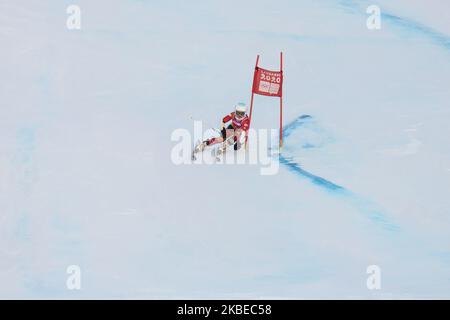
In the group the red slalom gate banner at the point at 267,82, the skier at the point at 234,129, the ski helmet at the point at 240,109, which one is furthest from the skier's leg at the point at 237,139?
the red slalom gate banner at the point at 267,82

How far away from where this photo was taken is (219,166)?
31.8 feet

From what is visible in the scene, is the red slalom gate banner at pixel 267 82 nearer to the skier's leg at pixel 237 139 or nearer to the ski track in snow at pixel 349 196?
the skier's leg at pixel 237 139

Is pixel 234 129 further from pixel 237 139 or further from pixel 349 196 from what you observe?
pixel 349 196

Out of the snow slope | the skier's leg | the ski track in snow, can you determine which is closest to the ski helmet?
the skier's leg

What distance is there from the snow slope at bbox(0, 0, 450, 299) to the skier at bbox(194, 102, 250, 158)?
230 millimetres

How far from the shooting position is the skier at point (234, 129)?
9602 millimetres

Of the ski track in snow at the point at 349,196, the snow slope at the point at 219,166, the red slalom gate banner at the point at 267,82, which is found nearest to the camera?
the snow slope at the point at 219,166

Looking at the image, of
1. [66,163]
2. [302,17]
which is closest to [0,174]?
[66,163]

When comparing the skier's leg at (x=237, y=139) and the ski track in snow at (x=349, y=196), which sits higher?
the skier's leg at (x=237, y=139)

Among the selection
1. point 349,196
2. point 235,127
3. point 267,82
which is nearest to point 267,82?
point 267,82

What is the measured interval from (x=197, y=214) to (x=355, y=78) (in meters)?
2.36

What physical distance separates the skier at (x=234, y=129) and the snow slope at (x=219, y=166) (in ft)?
0.76

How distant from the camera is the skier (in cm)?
960

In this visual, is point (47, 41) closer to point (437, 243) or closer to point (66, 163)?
point (66, 163)
